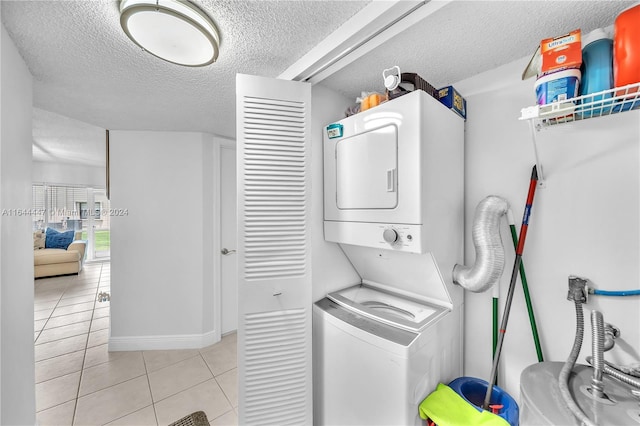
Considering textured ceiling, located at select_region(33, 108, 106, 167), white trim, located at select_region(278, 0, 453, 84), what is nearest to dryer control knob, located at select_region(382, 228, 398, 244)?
white trim, located at select_region(278, 0, 453, 84)

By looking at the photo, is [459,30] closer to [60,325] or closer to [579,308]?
[579,308]

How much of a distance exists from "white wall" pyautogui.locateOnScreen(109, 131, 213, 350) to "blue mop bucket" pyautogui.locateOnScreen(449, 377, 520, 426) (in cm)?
267

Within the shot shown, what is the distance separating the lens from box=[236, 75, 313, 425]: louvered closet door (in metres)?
1.54

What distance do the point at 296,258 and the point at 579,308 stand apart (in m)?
1.47

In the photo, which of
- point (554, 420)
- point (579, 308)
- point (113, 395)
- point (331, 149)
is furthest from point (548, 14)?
point (113, 395)

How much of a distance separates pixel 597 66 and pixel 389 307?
1575 mm

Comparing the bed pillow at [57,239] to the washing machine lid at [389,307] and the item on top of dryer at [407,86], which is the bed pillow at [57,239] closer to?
the washing machine lid at [389,307]

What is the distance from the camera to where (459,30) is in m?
1.27

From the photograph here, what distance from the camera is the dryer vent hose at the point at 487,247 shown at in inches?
54.9

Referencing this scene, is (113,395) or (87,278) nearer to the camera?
(113,395)

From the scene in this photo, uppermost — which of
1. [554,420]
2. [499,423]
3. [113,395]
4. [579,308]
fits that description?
[579,308]

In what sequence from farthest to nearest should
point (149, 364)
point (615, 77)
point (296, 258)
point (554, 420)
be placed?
point (149, 364)
point (296, 258)
point (615, 77)
point (554, 420)

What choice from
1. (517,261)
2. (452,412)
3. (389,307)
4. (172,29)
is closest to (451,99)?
(517,261)

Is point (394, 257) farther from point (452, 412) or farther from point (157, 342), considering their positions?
point (157, 342)
